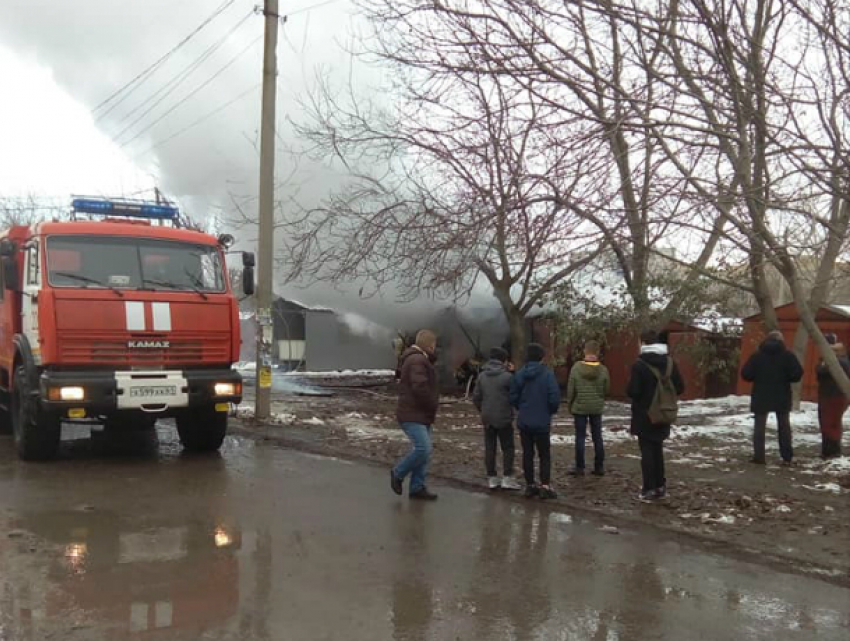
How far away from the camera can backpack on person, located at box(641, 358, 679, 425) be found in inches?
280

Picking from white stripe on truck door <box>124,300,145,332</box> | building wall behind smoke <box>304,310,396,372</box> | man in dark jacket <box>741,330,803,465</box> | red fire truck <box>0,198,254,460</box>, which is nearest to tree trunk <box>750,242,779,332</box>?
man in dark jacket <box>741,330,803,465</box>

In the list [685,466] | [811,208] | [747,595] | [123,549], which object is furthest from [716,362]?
[123,549]

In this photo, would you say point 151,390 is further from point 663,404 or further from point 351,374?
point 351,374

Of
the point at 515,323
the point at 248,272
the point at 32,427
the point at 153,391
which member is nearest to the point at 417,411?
the point at 153,391

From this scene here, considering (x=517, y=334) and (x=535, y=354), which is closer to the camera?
(x=535, y=354)

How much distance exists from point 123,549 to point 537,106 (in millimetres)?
5458

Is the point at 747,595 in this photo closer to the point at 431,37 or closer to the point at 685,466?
the point at 685,466

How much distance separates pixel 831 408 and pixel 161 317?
26.1 feet

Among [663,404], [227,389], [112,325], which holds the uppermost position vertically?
[112,325]

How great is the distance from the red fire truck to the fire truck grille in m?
0.01

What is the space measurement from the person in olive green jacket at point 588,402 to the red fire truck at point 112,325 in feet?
Result: 13.0

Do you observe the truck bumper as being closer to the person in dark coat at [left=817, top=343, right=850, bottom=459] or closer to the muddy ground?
the muddy ground

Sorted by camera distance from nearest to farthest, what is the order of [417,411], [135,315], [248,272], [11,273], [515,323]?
[417,411]
[135,315]
[11,273]
[248,272]
[515,323]

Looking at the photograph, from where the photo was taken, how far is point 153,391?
8.47 metres
